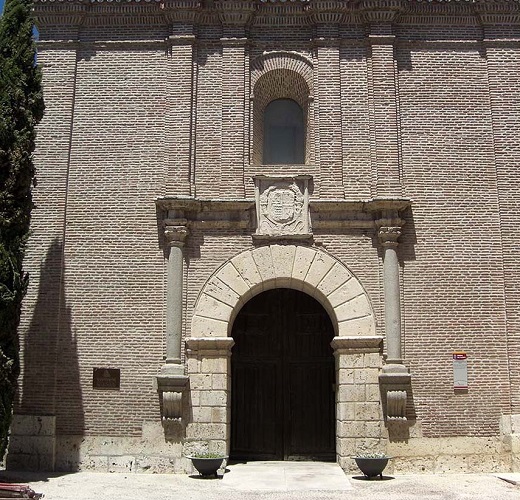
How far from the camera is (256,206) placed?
12320 millimetres

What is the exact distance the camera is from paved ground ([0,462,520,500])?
32.1 feet

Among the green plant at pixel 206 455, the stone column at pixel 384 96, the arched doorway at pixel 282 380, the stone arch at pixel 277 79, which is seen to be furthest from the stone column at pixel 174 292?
the stone column at pixel 384 96

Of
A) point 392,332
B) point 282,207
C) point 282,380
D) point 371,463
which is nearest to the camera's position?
point 371,463

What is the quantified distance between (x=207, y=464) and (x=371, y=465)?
250cm

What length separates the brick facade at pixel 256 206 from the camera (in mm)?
11703

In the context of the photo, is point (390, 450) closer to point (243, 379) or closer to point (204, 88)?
point (243, 379)

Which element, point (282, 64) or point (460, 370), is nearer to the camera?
point (460, 370)

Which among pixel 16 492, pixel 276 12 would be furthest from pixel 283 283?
pixel 16 492

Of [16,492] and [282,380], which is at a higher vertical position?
[282,380]

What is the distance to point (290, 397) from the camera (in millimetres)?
13305

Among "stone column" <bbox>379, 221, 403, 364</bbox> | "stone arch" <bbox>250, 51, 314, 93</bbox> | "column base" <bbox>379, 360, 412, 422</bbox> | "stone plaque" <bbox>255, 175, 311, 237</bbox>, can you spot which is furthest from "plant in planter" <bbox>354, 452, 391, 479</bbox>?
"stone arch" <bbox>250, 51, 314, 93</bbox>

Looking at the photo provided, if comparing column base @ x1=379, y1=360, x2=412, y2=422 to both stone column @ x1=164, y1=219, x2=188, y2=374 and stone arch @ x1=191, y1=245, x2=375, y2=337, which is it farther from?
stone column @ x1=164, y1=219, x2=188, y2=374

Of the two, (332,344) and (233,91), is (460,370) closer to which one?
(332,344)

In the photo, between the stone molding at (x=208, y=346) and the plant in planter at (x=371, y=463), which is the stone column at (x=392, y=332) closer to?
the plant in planter at (x=371, y=463)
